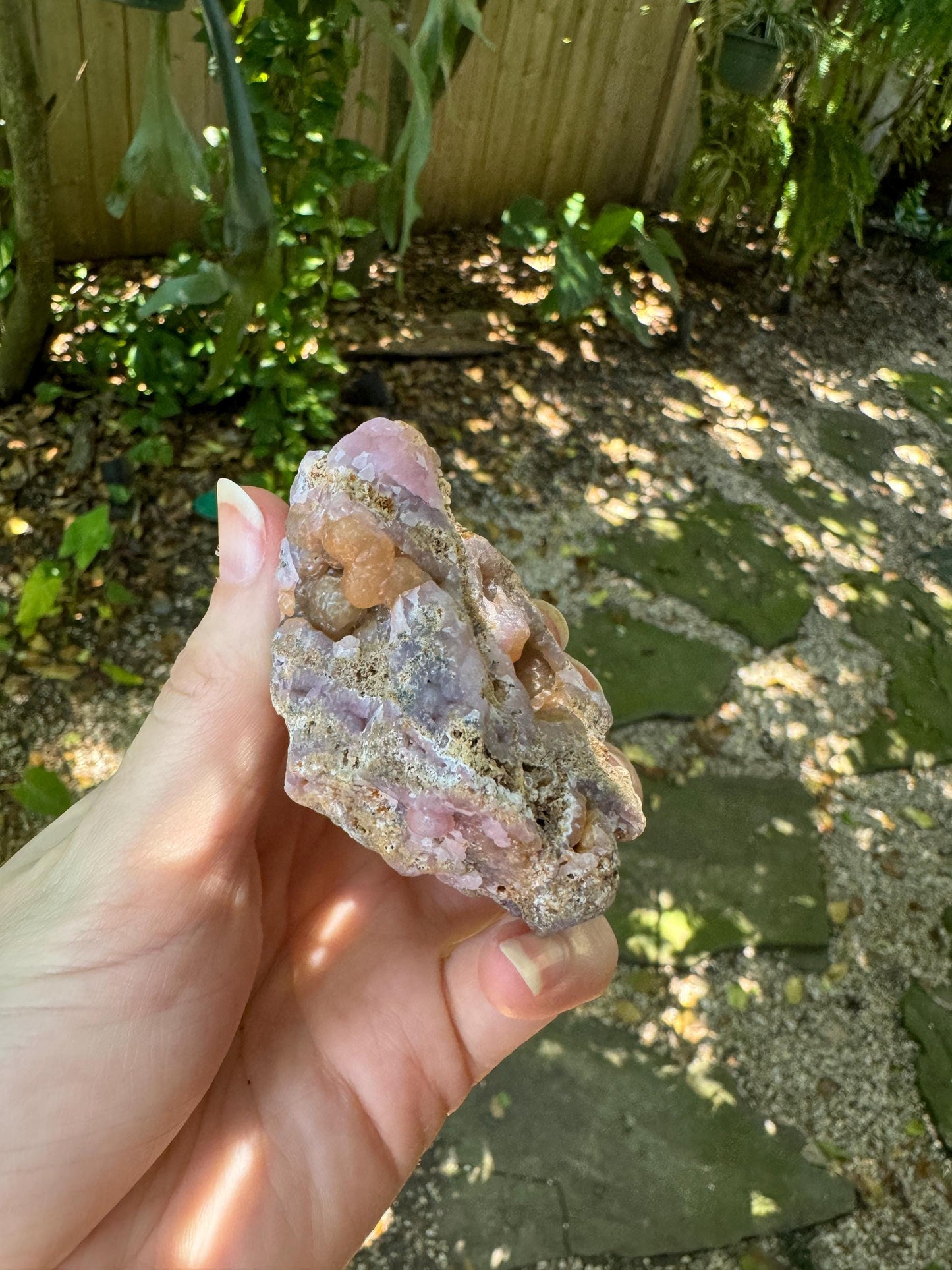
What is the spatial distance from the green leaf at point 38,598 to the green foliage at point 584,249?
260cm

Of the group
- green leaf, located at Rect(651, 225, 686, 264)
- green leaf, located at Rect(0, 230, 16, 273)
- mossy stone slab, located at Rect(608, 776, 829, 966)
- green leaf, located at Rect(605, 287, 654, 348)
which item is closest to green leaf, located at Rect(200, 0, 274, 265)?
green leaf, located at Rect(0, 230, 16, 273)

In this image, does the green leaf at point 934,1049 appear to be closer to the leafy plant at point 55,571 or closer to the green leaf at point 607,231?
the leafy plant at point 55,571

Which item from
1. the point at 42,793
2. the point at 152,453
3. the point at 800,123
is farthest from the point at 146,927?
the point at 800,123

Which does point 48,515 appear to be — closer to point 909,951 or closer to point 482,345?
point 482,345

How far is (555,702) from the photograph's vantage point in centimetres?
147

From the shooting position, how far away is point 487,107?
5066 mm

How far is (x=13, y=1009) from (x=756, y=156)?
566cm

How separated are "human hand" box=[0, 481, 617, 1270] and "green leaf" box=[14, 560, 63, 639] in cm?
143

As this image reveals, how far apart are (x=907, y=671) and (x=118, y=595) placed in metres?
2.92

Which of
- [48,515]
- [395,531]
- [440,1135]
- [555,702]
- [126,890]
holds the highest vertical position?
[395,531]

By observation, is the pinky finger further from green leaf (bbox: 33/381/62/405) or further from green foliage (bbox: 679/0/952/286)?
green foliage (bbox: 679/0/952/286)

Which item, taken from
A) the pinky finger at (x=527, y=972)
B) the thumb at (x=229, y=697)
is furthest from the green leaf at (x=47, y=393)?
the pinky finger at (x=527, y=972)

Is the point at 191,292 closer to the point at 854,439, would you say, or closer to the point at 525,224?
the point at 525,224

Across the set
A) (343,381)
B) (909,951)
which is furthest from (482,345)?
(909,951)
